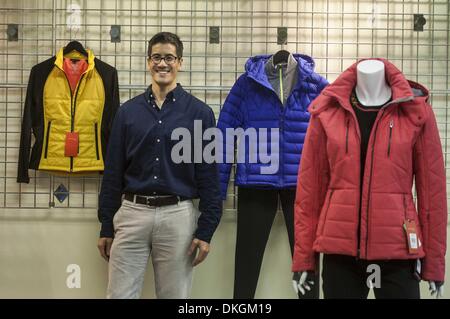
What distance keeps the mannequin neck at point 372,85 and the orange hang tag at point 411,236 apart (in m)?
0.47

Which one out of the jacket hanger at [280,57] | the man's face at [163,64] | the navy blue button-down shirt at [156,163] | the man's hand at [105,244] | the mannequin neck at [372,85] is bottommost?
the man's hand at [105,244]

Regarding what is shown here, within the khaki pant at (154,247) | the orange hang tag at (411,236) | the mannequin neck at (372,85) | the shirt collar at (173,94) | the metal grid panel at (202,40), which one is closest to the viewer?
the orange hang tag at (411,236)

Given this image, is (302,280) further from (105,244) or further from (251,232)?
(251,232)

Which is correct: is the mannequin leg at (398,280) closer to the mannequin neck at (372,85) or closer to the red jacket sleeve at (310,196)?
the red jacket sleeve at (310,196)

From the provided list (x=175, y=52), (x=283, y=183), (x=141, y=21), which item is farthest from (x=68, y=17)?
(x=283, y=183)

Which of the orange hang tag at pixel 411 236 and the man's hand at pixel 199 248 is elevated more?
the orange hang tag at pixel 411 236

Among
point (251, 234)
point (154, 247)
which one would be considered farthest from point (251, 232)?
point (154, 247)

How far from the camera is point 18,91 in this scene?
11.3ft

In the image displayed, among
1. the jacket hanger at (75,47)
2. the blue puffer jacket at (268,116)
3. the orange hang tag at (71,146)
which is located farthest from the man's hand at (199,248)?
the jacket hanger at (75,47)

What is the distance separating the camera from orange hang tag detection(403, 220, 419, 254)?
190cm

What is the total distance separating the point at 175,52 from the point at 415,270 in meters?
1.50

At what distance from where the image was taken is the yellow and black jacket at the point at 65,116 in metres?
3.25

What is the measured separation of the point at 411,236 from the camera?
190 centimetres

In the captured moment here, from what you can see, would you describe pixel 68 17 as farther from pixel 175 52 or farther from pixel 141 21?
pixel 175 52
